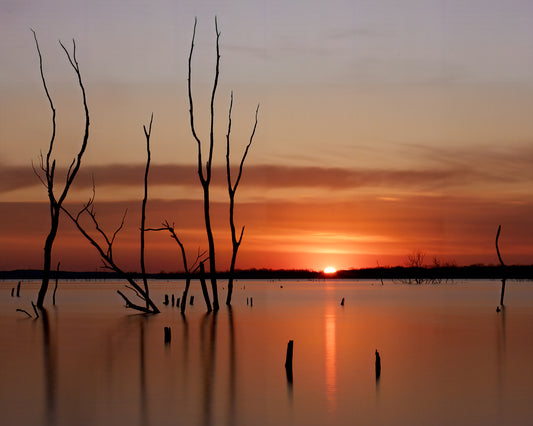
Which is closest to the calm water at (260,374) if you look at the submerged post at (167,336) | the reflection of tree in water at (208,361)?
the reflection of tree in water at (208,361)

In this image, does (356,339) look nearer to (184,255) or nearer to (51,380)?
(184,255)

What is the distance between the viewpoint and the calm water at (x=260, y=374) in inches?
621

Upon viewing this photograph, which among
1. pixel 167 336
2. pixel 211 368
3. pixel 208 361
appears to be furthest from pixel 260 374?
pixel 167 336

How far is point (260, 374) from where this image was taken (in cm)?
2073

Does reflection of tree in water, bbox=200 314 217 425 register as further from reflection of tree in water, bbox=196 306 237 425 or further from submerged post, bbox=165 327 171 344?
submerged post, bbox=165 327 171 344

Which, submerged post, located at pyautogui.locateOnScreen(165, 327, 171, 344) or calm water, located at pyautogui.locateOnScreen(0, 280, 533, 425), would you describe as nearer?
calm water, located at pyautogui.locateOnScreen(0, 280, 533, 425)

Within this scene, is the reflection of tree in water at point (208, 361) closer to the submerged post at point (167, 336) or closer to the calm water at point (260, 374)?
the calm water at point (260, 374)

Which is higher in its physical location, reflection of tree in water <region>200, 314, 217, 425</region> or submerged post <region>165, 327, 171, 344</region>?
submerged post <region>165, 327, 171, 344</region>

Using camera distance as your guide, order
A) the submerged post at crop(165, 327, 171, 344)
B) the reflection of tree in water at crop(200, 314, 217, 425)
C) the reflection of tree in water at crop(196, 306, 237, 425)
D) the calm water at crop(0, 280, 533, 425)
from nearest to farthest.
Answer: the calm water at crop(0, 280, 533, 425) → the reflection of tree in water at crop(196, 306, 237, 425) → the reflection of tree in water at crop(200, 314, 217, 425) → the submerged post at crop(165, 327, 171, 344)

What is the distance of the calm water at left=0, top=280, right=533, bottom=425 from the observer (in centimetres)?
1578

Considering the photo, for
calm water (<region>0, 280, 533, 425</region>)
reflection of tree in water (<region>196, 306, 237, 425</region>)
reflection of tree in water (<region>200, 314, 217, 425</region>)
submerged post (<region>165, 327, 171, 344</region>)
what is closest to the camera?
calm water (<region>0, 280, 533, 425</region>)

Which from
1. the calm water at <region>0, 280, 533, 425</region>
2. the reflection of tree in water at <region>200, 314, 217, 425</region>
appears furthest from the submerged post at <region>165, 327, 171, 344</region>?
the reflection of tree in water at <region>200, 314, 217, 425</region>

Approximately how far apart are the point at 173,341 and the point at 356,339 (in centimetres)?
643

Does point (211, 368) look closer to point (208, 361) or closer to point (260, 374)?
point (208, 361)
